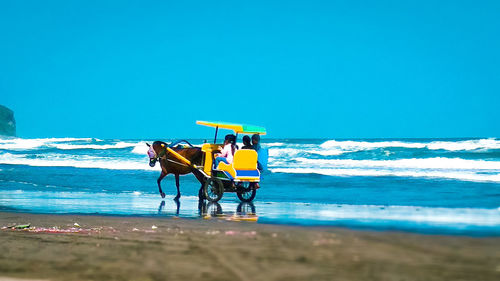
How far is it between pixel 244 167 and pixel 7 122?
123150 millimetres

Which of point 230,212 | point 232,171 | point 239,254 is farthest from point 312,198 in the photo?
point 239,254

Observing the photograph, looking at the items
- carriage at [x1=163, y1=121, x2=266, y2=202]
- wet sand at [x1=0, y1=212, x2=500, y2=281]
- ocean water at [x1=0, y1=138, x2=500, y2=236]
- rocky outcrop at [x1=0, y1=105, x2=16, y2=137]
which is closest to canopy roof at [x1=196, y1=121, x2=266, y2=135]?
carriage at [x1=163, y1=121, x2=266, y2=202]

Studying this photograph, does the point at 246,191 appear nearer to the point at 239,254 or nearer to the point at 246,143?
the point at 246,143

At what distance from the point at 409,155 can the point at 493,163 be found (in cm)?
832

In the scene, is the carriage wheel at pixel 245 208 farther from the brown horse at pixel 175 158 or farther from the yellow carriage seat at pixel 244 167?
the brown horse at pixel 175 158

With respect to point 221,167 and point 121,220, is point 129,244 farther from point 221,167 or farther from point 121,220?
point 221,167

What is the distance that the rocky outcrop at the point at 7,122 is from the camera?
4916 inches

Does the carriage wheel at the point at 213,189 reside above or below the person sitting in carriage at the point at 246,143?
below

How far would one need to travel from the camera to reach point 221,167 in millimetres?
13828

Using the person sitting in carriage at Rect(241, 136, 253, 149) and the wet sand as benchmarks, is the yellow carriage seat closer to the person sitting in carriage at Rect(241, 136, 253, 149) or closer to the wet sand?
the person sitting in carriage at Rect(241, 136, 253, 149)

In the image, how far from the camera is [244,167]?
13578mm

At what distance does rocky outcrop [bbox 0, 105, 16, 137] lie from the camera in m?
125

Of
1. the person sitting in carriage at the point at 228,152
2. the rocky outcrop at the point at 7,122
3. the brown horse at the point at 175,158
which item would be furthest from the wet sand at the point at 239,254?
the rocky outcrop at the point at 7,122

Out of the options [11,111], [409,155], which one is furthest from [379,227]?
[11,111]
